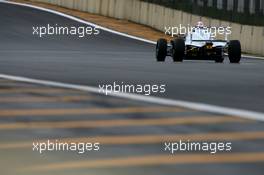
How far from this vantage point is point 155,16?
4956 centimetres

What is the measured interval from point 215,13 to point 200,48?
66.7 feet

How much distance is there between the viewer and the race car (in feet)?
85.0

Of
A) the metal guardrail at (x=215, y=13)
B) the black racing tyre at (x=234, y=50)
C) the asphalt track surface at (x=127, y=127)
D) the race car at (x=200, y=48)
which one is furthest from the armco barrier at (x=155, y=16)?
the asphalt track surface at (x=127, y=127)

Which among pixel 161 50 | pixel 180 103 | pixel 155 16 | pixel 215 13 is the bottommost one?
pixel 161 50

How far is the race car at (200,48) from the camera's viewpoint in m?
25.9

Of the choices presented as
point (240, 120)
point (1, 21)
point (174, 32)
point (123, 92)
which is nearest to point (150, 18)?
point (174, 32)

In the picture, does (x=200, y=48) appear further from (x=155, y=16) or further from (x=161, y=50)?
(x=155, y=16)

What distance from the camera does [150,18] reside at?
49.9 metres

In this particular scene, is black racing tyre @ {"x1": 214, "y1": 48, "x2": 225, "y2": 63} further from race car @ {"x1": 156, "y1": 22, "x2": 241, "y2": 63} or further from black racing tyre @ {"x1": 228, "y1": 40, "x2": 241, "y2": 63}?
black racing tyre @ {"x1": 228, "y1": 40, "x2": 241, "y2": 63}

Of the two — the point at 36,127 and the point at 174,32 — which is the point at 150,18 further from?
the point at 36,127

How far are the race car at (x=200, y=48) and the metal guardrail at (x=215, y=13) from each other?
15.4m

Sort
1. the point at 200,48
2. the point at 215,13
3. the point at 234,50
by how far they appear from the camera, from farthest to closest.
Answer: the point at 215,13 < the point at 200,48 < the point at 234,50

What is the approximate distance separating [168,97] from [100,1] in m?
44.0

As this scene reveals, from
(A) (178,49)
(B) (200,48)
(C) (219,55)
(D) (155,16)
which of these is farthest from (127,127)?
(D) (155,16)
